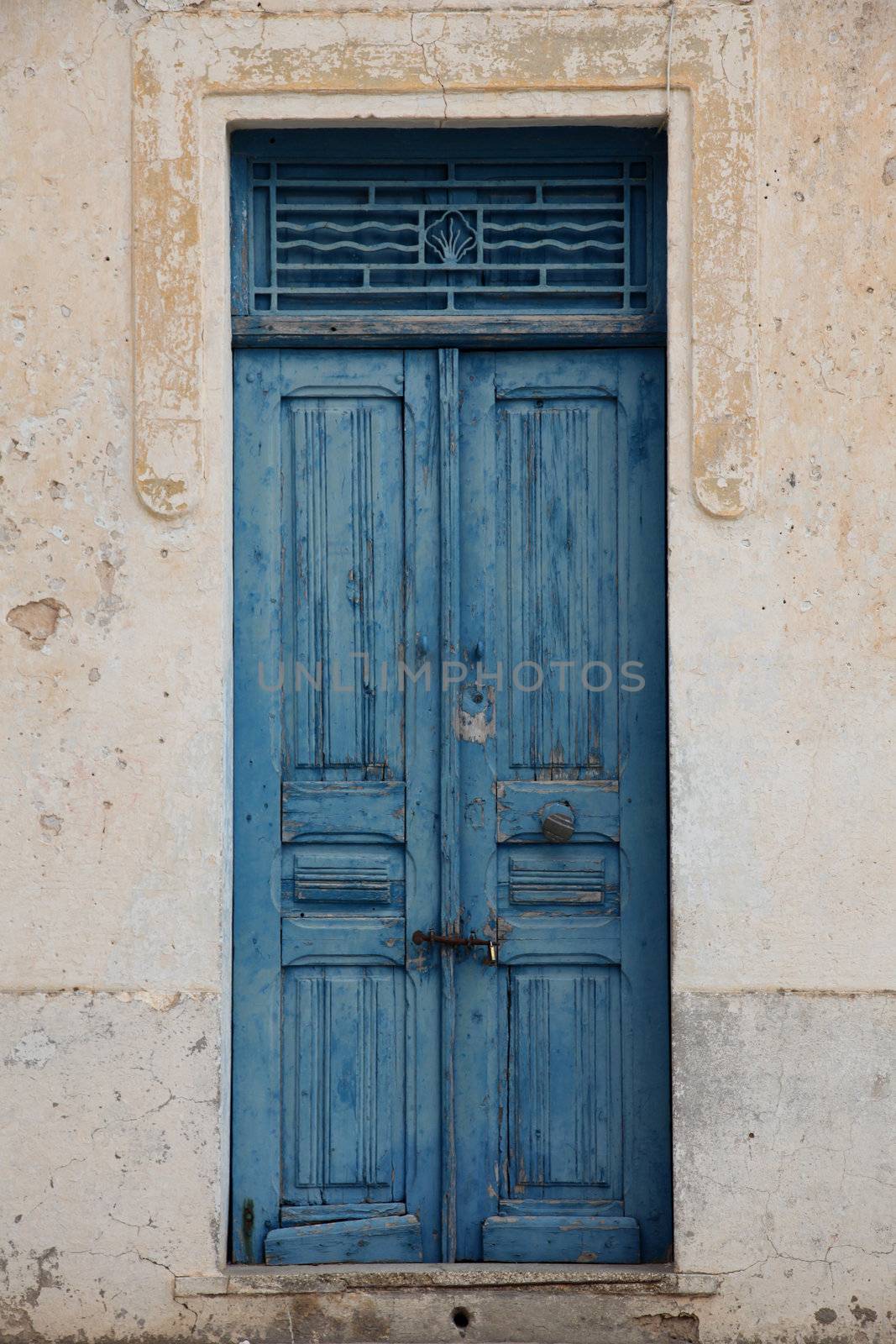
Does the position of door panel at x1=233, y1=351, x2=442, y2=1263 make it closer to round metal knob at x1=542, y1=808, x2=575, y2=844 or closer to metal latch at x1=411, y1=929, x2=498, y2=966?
metal latch at x1=411, y1=929, x2=498, y2=966

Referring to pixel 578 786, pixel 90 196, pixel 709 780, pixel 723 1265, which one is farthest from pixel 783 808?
pixel 90 196

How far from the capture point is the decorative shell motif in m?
3.56

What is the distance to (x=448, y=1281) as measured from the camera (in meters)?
3.38

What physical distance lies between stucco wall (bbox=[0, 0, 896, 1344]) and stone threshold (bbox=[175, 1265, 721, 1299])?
0.05 m

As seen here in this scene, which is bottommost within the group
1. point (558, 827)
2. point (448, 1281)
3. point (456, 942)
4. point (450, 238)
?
point (448, 1281)

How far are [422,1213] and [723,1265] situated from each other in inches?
33.4

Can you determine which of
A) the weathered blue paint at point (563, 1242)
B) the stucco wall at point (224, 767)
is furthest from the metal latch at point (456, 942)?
the weathered blue paint at point (563, 1242)

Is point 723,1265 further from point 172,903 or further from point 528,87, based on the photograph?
point 528,87

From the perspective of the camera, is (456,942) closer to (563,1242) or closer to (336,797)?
(336,797)

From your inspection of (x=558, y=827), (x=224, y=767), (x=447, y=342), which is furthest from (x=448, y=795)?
(x=447, y=342)

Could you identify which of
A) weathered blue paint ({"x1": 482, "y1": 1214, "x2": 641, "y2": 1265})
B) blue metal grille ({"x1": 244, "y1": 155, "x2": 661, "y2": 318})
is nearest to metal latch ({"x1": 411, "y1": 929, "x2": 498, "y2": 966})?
weathered blue paint ({"x1": 482, "y1": 1214, "x2": 641, "y2": 1265})

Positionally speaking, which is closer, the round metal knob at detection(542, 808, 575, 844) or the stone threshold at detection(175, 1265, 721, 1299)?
the stone threshold at detection(175, 1265, 721, 1299)

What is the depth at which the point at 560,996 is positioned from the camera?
3.56 metres

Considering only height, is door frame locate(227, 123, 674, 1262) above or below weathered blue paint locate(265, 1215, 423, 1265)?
above
